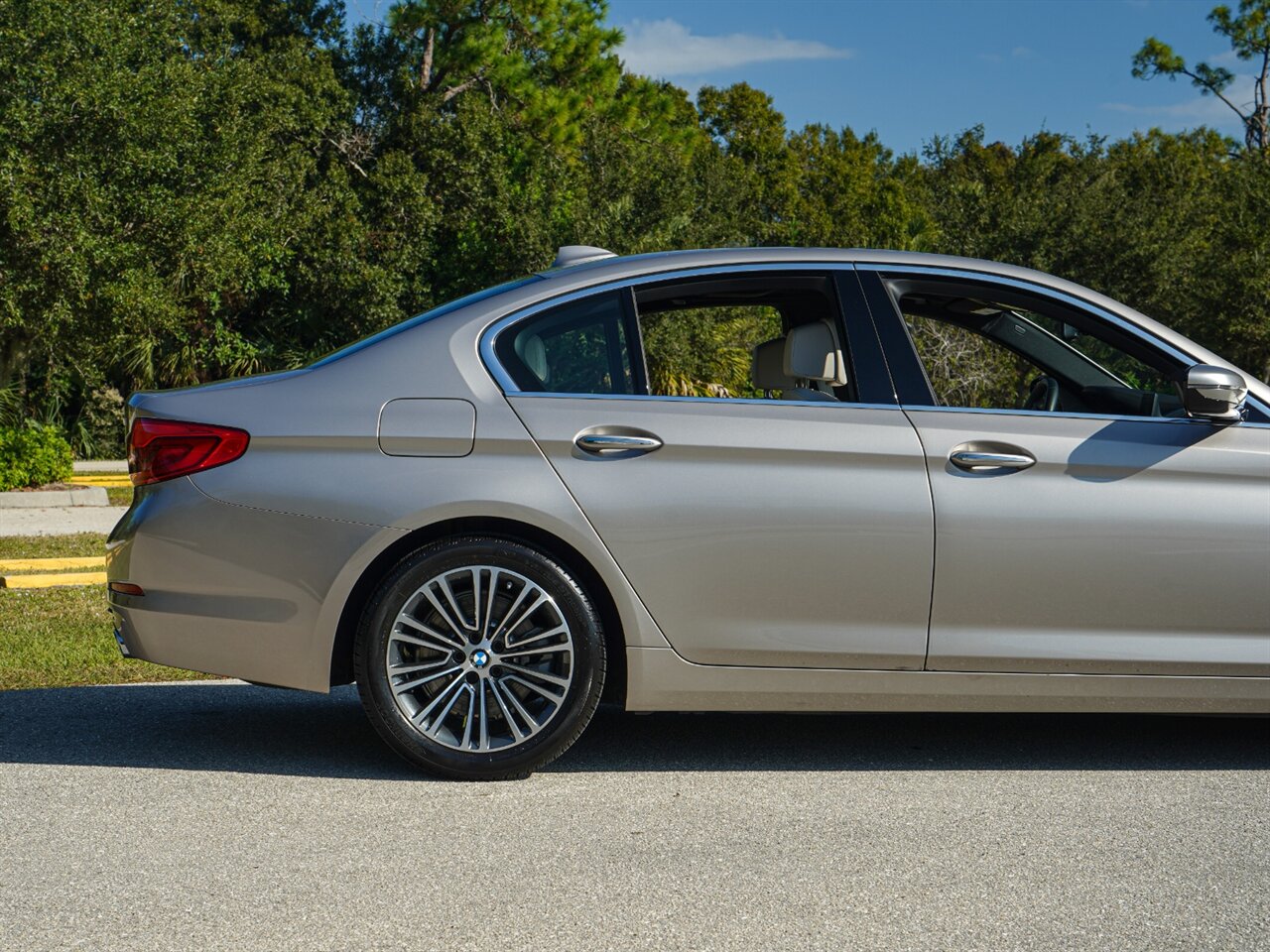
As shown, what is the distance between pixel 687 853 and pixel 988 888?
0.83m

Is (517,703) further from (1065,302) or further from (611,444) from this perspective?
(1065,302)

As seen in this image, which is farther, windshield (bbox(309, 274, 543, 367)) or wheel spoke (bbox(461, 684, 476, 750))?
windshield (bbox(309, 274, 543, 367))

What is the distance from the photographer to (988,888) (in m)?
3.80

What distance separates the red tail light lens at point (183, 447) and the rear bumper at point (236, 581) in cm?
6

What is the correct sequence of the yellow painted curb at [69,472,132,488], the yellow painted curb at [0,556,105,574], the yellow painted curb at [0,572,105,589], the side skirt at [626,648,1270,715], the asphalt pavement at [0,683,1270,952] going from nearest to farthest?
the asphalt pavement at [0,683,1270,952], the side skirt at [626,648,1270,715], the yellow painted curb at [0,572,105,589], the yellow painted curb at [0,556,105,574], the yellow painted curb at [69,472,132,488]

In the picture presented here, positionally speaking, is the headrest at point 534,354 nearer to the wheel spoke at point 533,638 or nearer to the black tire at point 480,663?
the black tire at point 480,663

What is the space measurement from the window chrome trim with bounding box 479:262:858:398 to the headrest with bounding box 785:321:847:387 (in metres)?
0.17

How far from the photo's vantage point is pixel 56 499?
52.1 ft

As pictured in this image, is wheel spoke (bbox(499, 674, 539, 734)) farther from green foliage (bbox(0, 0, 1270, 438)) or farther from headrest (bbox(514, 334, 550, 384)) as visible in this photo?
green foliage (bbox(0, 0, 1270, 438))

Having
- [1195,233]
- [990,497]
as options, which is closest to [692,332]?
[990,497]

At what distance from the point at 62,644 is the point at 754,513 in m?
4.33

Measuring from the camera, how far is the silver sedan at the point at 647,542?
4.70 m

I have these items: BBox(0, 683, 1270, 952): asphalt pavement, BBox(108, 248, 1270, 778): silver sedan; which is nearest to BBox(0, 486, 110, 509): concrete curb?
BBox(0, 683, 1270, 952): asphalt pavement

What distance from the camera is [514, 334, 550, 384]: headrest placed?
4859mm
